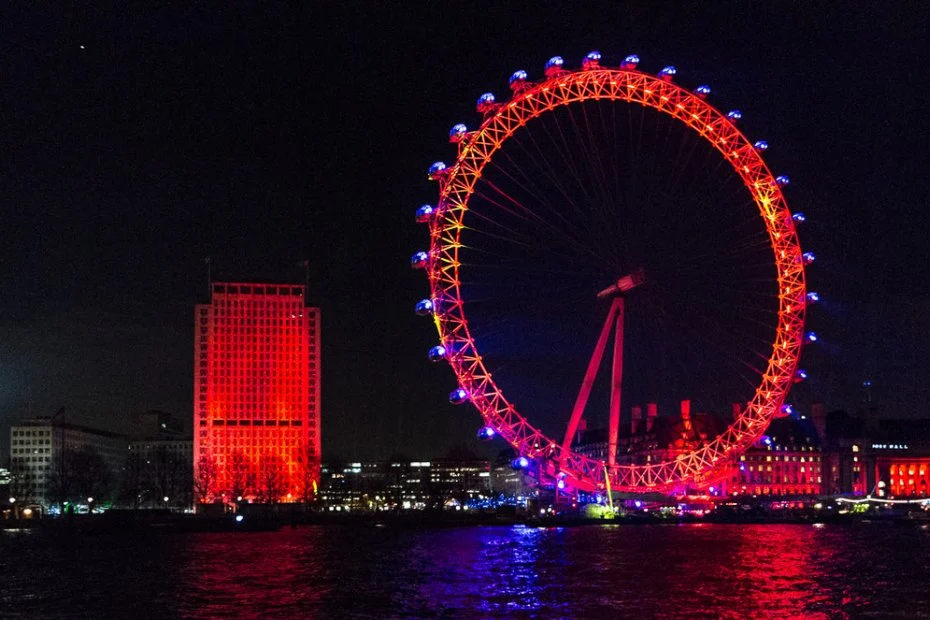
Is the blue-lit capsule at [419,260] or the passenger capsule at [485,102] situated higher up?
the passenger capsule at [485,102]

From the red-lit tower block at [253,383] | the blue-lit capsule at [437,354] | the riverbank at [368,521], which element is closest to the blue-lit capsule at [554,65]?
the blue-lit capsule at [437,354]

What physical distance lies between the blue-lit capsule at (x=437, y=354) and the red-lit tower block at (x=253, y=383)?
87.1 meters

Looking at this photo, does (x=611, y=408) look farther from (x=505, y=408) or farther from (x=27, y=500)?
(x=27, y=500)

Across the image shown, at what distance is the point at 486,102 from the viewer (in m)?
64.4

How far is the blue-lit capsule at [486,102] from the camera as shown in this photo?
64.4 m

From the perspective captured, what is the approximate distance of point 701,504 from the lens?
383 feet

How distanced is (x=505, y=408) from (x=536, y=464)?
8.58 metres

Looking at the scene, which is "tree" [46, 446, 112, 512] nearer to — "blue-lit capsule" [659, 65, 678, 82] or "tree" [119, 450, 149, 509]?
"tree" [119, 450, 149, 509]

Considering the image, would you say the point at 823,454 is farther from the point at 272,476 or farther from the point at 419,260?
the point at 419,260

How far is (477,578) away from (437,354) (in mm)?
21817

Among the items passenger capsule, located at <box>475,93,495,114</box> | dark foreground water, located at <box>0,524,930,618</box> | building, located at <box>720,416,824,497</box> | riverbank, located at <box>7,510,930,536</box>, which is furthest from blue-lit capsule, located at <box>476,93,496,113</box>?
building, located at <box>720,416,824,497</box>

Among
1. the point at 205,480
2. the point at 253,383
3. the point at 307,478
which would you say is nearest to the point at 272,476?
the point at 307,478

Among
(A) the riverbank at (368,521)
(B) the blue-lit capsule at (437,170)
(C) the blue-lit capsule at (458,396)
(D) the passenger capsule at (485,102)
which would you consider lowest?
(A) the riverbank at (368,521)

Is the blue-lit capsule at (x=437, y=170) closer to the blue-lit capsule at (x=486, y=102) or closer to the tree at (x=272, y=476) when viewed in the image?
the blue-lit capsule at (x=486, y=102)
